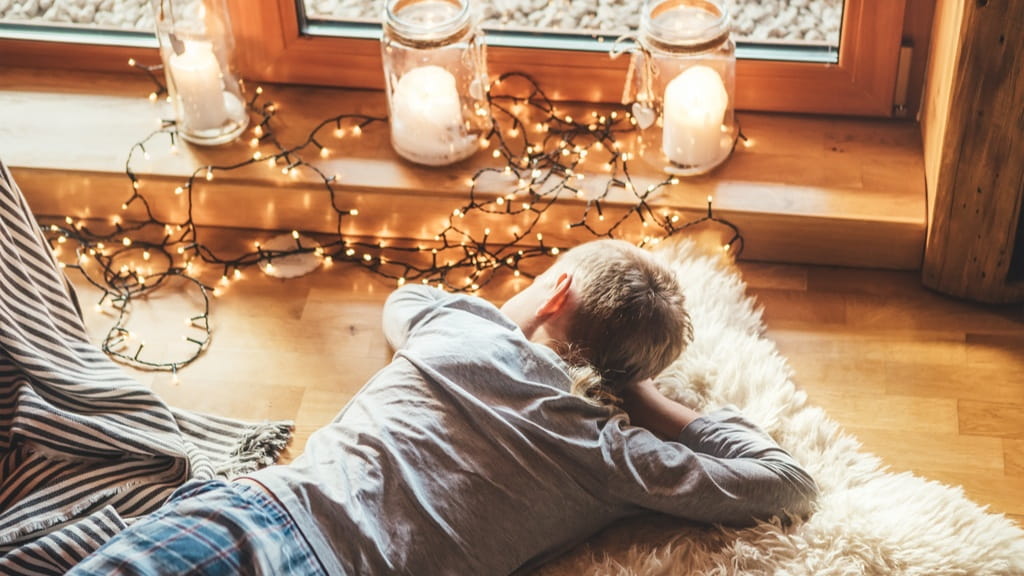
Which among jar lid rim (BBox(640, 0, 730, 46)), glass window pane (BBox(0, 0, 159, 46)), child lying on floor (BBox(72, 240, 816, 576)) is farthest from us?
glass window pane (BBox(0, 0, 159, 46))

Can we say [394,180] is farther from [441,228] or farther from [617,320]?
[617,320]

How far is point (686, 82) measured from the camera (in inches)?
75.0

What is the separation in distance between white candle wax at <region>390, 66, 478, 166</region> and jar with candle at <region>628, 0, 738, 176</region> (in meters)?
0.30

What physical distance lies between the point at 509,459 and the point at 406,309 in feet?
1.23

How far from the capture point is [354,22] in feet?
7.02

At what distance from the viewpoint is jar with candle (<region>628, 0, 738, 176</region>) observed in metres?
1.88

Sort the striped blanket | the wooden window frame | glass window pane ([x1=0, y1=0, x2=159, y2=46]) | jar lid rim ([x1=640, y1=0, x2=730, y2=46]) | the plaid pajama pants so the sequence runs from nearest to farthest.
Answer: the plaid pajama pants, the striped blanket, jar lid rim ([x1=640, y1=0, x2=730, y2=46]), the wooden window frame, glass window pane ([x1=0, y1=0, x2=159, y2=46])

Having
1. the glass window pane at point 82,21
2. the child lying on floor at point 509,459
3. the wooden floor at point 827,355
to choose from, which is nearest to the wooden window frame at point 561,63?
the glass window pane at point 82,21

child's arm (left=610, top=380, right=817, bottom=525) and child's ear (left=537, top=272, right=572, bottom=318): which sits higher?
child's ear (left=537, top=272, right=572, bottom=318)

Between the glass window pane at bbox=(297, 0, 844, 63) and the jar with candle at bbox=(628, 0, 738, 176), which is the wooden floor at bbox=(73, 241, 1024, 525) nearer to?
the jar with candle at bbox=(628, 0, 738, 176)

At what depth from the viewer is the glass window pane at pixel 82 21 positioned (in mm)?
2229

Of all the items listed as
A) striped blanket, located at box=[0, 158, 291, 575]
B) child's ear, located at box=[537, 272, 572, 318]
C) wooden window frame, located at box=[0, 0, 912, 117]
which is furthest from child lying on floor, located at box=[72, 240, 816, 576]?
wooden window frame, located at box=[0, 0, 912, 117]

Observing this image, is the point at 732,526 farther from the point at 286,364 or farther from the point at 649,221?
the point at 286,364

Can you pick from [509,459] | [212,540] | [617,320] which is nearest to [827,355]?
[617,320]
